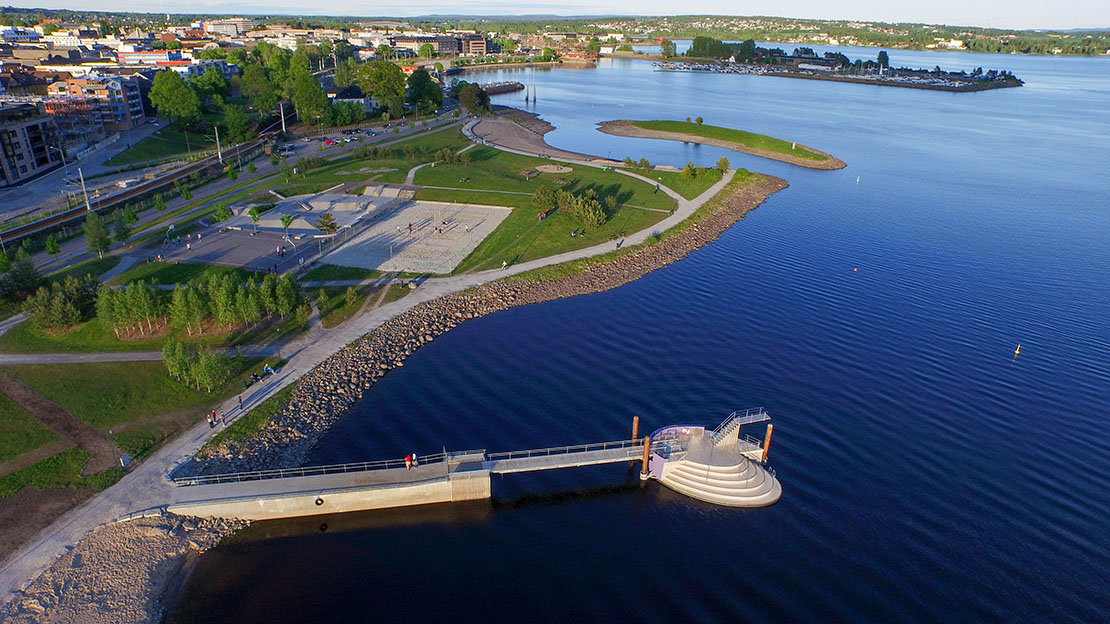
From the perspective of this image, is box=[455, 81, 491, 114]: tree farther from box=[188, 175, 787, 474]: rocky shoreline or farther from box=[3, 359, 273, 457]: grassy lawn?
box=[3, 359, 273, 457]: grassy lawn

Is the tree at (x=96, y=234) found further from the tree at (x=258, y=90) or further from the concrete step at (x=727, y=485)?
the tree at (x=258, y=90)

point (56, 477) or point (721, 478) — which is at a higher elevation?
point (721, 478)

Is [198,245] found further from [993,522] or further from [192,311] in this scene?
[993,522]

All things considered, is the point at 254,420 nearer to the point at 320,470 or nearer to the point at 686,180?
the point at 320,470

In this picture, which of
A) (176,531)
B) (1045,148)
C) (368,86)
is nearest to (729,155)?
(1045,148)

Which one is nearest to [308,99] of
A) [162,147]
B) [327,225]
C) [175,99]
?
[175,99]
